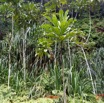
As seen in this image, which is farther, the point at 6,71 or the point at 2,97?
the point at 6,71

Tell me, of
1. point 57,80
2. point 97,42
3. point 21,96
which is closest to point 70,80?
point 57,80

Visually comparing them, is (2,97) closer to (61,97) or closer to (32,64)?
(61,97)

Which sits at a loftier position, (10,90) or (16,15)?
(16,15)

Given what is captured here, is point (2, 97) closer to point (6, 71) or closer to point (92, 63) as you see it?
point (6, 71)

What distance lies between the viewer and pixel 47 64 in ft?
22.7

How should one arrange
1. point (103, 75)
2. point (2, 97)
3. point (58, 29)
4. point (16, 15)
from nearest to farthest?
1. point (58, 29)
2. point (2, 97)
3. point (16, 15)
4. point (103, 75)

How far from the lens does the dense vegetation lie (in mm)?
4430

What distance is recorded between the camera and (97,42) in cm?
916

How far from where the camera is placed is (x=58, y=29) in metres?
4.02

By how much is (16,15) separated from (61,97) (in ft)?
9.00

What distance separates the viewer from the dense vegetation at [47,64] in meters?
4.43

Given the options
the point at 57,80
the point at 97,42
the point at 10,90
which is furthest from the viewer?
the point at 97,42

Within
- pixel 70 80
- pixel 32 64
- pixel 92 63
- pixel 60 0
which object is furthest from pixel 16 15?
pixel 92 63

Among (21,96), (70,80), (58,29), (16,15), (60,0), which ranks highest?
(60,0)
